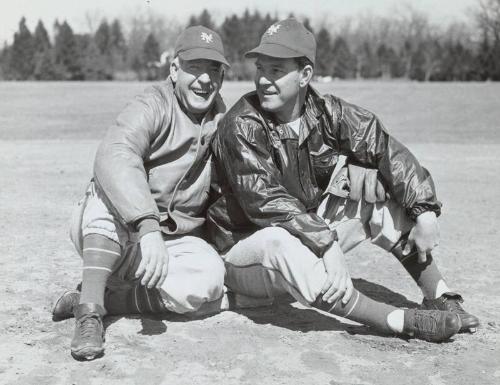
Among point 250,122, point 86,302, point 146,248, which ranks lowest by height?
point 86,302

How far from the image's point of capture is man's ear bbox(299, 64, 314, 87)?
3.58 m

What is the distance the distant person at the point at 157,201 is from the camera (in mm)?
3182

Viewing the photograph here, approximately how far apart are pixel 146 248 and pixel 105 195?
1.27 feet

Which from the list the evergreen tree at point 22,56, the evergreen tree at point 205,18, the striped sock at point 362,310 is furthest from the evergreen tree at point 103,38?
the striped sock at point 362,310

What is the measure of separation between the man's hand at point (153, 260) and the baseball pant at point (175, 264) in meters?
0.25

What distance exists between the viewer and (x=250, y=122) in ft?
11.2

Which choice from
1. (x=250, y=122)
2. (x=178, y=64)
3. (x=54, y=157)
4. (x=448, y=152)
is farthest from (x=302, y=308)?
(x=448, y=152)

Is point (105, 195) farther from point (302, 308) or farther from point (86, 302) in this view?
point (302, 308)

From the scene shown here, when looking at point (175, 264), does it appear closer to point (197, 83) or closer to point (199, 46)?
point (197, 83)

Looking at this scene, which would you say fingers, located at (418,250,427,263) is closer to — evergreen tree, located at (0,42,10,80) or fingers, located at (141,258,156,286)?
fingers, located at (141,258,156,286)

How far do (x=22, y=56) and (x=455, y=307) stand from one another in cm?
5805

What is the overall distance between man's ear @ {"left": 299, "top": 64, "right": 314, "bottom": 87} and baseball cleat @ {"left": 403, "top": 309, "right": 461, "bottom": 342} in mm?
1221

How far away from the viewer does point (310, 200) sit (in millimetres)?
3605

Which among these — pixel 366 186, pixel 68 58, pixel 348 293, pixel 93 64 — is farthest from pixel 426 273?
Answer: pixel 68 58
